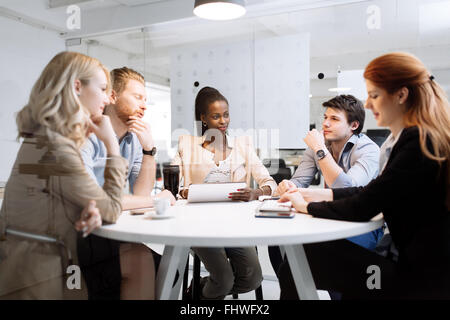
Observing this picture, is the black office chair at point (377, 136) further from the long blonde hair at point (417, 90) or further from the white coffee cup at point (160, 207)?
the white coffee cup at point (160, 207)

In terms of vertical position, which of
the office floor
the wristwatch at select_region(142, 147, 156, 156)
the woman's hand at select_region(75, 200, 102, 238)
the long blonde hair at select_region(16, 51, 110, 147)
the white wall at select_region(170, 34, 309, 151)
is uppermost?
the white wall at select_region(170, 34, 309, 151)

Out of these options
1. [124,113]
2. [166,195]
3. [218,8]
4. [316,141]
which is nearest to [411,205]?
[316,141]

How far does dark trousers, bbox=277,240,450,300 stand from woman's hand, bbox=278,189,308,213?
237 mm

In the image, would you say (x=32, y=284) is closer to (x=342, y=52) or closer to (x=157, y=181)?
(x=157, y=181)

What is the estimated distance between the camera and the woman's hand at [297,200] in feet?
4.96

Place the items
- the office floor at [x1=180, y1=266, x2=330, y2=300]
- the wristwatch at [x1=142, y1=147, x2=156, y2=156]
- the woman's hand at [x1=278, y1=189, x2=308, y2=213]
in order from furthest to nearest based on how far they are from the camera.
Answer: the office floor at [x1=180, y1=266, x2=330, y2=300] → the wristwatch at [x1=142, y1=147, x2=156, y2=156] → the woman's hand at [x1=278, y1=189, x2=308, y2=213]

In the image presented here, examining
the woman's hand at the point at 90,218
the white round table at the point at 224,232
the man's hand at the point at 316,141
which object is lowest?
the white round table at the point at 224,232

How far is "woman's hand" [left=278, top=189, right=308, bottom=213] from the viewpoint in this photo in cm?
151

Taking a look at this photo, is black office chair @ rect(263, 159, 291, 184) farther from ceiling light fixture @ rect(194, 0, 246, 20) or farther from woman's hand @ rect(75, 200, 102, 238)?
woman's hand @ rect(75, 200, 102, 238)

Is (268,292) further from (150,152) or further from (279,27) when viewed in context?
(279,27)

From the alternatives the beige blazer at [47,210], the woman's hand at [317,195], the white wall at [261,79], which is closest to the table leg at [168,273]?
the beige blazer at [47,210]

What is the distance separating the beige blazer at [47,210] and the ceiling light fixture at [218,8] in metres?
1.10

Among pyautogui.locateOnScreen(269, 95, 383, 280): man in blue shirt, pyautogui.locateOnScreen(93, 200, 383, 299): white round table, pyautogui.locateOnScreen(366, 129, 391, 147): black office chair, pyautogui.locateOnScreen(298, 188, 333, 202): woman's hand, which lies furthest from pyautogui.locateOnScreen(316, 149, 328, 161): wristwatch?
pyautogui.locateOnScreen(93, 200, 383, 299): white round table
